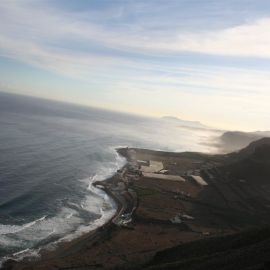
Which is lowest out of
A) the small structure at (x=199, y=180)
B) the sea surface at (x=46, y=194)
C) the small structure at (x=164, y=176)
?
the sea surface at (x=46, y=194)

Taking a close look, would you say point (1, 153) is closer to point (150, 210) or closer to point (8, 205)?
point (8, 205)

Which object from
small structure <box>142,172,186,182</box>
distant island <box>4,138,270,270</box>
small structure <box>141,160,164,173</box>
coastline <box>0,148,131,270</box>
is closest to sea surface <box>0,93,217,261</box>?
coastline <box>0,148,131,270</box>

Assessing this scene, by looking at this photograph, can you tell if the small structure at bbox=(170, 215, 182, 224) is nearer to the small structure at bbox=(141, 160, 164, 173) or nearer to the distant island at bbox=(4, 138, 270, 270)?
the distant island at bbox=(4, 138, 270, 270)

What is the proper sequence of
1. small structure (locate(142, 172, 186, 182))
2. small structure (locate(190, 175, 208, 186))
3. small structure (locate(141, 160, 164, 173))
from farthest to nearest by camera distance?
small structure (locate(141, 160, 164, 173)), small structure (locate(142, 172, 186, 182)), small structure (locate(190, 175, 208, 186))

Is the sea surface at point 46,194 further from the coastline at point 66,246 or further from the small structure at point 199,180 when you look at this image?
the small structure at point 199,180

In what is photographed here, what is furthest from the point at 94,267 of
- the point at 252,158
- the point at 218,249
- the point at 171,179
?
the point at 252,158

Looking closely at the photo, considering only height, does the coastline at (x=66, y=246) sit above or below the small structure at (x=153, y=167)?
→ below

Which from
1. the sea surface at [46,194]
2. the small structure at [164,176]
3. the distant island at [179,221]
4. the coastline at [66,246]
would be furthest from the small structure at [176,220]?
the small structure at [164,176]

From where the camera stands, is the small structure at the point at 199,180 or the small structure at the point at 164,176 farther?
the small structure at the point at 164,176
